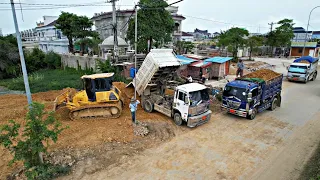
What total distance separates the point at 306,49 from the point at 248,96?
4385cm

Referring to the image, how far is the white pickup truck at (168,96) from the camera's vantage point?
1033 cm

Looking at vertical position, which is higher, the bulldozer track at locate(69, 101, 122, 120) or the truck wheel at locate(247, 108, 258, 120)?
the bulldozer track at locate(69, 101, 122, 120)

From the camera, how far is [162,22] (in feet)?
76.0

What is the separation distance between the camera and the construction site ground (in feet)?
24.4

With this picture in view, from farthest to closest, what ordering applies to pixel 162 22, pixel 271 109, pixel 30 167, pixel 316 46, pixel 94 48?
pixel 316 46, pixel 94 48, pixel 162 22, pixel 271 109, pixel 30 167

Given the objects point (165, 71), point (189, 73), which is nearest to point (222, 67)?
point (189, 73)

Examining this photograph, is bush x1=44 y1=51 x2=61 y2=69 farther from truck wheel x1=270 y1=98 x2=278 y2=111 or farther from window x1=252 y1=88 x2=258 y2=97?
truck wheel x1=270 y1=98 x2=278 y2=111

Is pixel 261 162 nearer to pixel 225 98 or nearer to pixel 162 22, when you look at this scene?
pixel 225 98

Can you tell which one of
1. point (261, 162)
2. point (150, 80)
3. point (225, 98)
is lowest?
point (261, 162)

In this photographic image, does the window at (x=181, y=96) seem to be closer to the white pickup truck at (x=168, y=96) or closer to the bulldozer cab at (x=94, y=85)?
the white pickup truck at (x=168, y=96)

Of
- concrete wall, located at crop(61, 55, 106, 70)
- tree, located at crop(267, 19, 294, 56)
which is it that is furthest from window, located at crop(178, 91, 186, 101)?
tree, located at crop(267, 19, 294, 56)

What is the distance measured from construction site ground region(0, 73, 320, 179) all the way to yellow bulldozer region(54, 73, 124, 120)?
0.58 m

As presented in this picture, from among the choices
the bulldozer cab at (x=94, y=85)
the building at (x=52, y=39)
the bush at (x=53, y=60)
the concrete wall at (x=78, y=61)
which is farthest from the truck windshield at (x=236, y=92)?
the building at (x=52, y=39)

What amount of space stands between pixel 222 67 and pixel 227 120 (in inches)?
440
